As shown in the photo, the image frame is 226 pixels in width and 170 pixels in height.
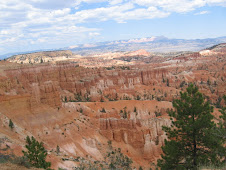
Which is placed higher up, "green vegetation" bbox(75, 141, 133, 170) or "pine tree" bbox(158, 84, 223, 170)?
"pine tree" bbox(158, 84, 223, 170)

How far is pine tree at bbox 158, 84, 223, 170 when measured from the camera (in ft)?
45.8

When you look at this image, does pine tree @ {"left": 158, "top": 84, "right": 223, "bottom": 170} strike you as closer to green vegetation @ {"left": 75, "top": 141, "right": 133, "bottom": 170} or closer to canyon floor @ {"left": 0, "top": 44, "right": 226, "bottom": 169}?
green vegetation @ {"left": 75, "top": 141, "right": 133, "bottom": 170}

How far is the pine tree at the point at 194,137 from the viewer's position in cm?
1395

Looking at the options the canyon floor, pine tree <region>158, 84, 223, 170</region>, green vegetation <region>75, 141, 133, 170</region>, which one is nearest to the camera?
pine tree <region>158, 84, 223, 170</region>

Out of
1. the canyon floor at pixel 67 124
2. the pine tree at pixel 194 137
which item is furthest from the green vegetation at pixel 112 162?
the pine tree at pixel 194 137

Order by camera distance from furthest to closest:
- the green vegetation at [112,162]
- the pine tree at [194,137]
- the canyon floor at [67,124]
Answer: the canyon floor at [67,124], the green vegetation at [112,162], the pine tree at [194,137]

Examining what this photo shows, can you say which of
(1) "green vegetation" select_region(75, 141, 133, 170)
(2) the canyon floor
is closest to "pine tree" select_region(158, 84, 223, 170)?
(1) "green vegetation" select_region(75, 141, 133, 170)

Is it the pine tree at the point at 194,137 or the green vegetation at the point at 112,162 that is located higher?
the pine tree at the point at 194,137

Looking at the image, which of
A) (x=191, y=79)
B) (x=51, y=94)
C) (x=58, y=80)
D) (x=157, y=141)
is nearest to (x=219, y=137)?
(x=157, y=141)

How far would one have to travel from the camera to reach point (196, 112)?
48.8 ft

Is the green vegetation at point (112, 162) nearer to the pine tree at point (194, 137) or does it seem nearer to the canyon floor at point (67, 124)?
the canyon floor at point (67, 124)

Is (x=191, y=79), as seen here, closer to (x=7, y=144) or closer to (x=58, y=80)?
(x=58, y=80)

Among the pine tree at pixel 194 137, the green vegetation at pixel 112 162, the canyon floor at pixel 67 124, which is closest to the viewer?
the pine tree at pixel 194 137

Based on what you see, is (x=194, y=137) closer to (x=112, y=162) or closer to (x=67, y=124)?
(x=112, y=162)
